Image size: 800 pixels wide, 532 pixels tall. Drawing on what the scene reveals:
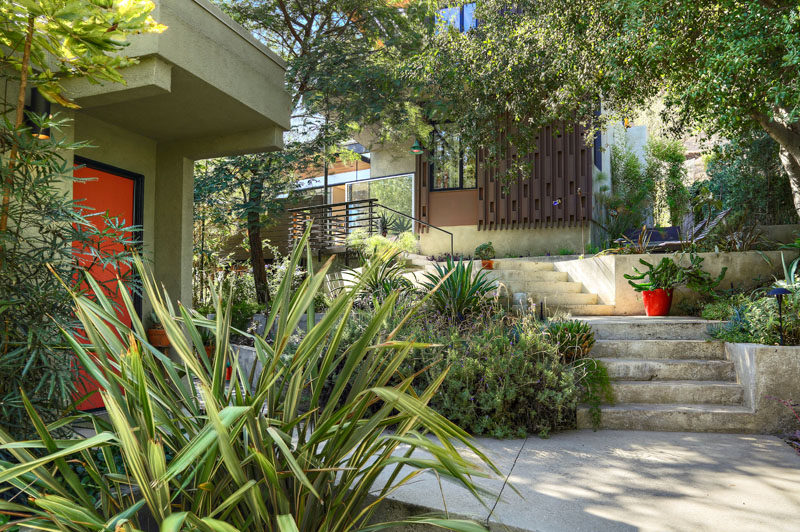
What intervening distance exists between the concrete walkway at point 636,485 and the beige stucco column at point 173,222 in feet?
11.8

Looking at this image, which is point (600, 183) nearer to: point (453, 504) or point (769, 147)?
point (769, 147)

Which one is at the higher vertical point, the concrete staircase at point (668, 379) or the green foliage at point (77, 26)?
the green foliage at point (77, 26)

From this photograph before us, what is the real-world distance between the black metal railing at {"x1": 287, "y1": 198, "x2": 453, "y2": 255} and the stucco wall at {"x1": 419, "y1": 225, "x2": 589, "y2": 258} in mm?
310

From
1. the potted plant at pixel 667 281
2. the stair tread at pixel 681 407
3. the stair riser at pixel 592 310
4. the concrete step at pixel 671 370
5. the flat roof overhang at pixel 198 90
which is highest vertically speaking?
the flat roof overhang at pixel 198 90

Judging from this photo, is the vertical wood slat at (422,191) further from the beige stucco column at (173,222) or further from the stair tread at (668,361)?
the stair tread at (668,361)

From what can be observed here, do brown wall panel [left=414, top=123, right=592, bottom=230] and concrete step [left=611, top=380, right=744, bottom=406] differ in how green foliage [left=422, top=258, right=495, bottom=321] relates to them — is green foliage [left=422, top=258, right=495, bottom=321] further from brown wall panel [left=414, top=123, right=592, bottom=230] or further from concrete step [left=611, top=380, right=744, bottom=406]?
brown wall panel [left=414, top=123, right=592, bottom=230]

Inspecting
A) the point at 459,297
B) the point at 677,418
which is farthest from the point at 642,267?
the point at 677,418

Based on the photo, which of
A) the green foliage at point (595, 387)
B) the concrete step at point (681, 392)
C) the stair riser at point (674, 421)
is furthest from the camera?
the concrete step at point (681, 392)

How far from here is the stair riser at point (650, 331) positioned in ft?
17.2

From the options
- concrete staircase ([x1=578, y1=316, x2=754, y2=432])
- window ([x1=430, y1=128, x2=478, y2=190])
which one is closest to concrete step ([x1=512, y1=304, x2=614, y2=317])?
concrete staircase ([x1=578, y1=316, x2=754, y2=432])

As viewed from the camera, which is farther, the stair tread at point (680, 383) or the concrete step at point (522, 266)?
the concrete step at point (522, 266)

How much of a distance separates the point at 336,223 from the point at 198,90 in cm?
993

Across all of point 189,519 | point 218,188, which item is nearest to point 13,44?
point 189,519

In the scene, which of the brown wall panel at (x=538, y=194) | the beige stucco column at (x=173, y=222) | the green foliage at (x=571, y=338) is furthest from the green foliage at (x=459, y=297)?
the brown wall panel at (x=538, y=194)
